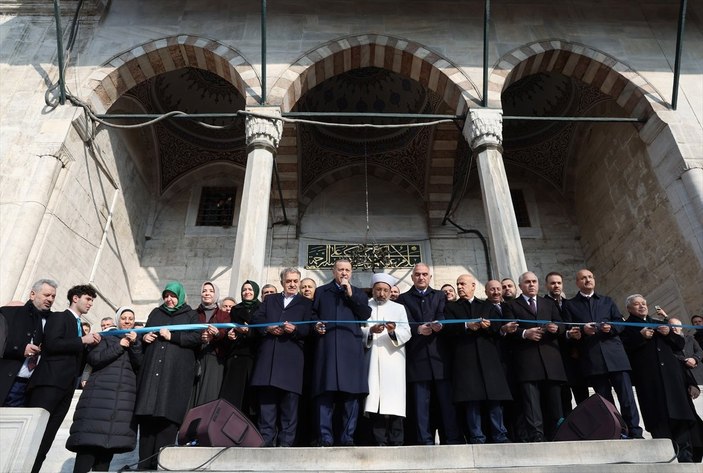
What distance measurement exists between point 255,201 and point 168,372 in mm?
3626

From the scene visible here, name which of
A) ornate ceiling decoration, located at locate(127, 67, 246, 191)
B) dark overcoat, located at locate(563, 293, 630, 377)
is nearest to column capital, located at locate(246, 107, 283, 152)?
ornate ceiling decoration, located at locate(127, 67, 246, 191)

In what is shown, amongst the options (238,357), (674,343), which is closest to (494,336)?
(674,343)

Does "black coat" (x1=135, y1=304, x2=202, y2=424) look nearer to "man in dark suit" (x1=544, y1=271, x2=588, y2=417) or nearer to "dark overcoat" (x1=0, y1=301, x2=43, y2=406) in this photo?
"dark overcoat" (x1=0, y1=301, x2=43, y2=406)

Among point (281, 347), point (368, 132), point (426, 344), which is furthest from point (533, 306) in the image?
point (368, 132)

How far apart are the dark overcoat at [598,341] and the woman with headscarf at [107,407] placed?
3.08 meters

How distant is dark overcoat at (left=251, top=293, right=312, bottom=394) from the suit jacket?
44.1 inches

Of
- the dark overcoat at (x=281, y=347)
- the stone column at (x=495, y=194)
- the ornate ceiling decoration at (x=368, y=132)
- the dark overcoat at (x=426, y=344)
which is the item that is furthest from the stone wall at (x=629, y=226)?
the dark overcoat at (x=281, y=347)

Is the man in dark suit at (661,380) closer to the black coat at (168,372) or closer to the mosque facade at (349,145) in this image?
the mosque facade at (349,145)

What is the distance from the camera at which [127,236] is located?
9.43m

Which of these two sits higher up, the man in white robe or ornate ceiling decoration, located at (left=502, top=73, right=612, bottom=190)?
ornate ceiling decoration, located at (left=502, top=73, right=612, bottom=190)

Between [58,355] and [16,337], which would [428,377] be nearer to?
Result: [58,355]

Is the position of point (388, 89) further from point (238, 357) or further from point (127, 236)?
point (238, 357)

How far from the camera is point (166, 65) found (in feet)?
27.4

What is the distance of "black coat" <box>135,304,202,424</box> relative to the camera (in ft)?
11.6
